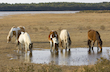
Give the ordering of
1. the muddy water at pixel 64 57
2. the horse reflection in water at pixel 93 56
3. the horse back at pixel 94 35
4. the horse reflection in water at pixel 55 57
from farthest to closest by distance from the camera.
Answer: the horse back at pixel 94 35, the horse reflection in water at pixel 93 56, the horse reflection in water at pixel 55 57, the muddy water at pixel 64 57

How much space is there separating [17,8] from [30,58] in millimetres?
128896

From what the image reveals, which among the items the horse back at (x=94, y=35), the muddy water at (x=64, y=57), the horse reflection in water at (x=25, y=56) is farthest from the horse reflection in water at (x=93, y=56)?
the horse reflection in water at (x=25, y=56)

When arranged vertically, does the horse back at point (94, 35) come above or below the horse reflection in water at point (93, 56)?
above

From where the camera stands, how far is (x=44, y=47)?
18.2 meters

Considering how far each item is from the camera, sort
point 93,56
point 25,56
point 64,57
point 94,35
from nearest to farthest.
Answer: point 64,57, point 93,56, point 25,56, point 94,35

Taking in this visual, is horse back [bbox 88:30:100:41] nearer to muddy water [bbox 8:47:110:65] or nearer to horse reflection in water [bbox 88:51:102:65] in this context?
muddy water [bbox 8:47:110:65]

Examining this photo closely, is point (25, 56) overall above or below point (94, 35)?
below

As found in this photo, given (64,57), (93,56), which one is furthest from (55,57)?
(93,56)

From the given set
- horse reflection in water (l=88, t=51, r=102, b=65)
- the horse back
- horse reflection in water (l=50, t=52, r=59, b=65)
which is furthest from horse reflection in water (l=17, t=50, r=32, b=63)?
the horse back

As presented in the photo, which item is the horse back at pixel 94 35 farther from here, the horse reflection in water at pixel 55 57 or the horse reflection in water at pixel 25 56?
the horse reflection in water at pixel 25 56

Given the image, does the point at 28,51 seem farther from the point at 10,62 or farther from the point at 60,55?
the point at 10,62

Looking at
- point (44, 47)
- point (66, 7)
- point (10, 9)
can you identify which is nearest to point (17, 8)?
point (10, 9)

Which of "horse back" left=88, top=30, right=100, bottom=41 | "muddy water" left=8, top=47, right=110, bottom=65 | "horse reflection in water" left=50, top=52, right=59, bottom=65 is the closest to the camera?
"muddy water" left=8, top=47, right=110, bottom=65

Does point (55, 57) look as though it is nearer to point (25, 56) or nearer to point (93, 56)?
point (25, 56)
